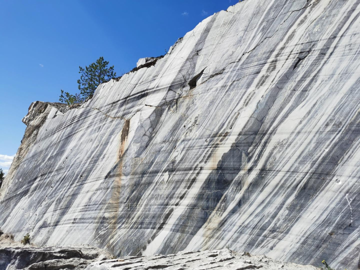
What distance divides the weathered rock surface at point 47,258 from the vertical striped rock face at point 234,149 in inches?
22.8

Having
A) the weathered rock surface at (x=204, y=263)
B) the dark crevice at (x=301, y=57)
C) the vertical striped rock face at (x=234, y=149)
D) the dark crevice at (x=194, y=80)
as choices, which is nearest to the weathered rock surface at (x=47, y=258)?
the vertical striped rock face at (x=234, y=149)

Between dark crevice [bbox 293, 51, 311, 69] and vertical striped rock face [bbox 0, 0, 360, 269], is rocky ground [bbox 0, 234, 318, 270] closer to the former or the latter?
vertical striped rock face [bbox 0, 0, 360, 269]

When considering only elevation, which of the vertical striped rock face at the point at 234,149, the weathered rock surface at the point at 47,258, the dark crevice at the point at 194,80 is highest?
the dark crevice at the point at 194,80

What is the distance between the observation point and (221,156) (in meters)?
6.36

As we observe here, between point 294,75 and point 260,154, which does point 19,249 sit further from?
point 294,75

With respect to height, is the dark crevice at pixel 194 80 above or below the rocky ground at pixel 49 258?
above

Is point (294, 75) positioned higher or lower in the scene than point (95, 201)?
higher

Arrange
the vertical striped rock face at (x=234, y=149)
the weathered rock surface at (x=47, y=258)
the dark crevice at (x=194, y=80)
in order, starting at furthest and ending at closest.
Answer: the dark crevice at (x=194, y=80)
the weathered rock surface at (x=47, y=258)
the vertical striped rock face at (x=234, y=149)

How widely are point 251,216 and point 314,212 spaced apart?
1001 millimetres

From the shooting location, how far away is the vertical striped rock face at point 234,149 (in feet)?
16.4

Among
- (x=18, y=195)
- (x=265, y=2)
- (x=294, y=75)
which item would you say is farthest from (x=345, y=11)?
(x=18, y=195)

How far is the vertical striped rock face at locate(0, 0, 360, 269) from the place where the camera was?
5.00 metres

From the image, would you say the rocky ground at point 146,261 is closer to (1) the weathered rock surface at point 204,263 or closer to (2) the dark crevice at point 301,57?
(1) the weathered rock surface at point 204,263

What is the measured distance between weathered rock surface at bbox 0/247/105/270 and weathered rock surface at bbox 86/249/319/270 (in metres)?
1.51
